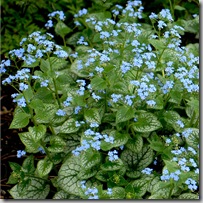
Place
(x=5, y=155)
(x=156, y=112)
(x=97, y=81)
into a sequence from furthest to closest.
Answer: (x=5, y=155) → (x=156, y=112) → (x=97, y=81)

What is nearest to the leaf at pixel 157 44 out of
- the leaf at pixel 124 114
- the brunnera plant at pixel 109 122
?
the brunnera plant at pixel 109 122

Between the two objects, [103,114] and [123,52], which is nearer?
[103,114]

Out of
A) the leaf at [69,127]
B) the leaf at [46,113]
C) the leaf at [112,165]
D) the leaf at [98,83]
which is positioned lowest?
the leaf at [112,165]

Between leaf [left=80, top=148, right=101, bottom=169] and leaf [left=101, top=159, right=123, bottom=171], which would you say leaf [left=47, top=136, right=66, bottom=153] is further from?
leaf [left=101, top=159, right=123, bottom=171]

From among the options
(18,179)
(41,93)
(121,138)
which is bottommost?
(18,179)

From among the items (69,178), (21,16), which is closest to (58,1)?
(21,16)

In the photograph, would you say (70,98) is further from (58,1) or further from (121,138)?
(58,1)

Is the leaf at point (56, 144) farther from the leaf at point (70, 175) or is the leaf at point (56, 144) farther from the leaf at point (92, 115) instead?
the leaf at point (92, 115)
